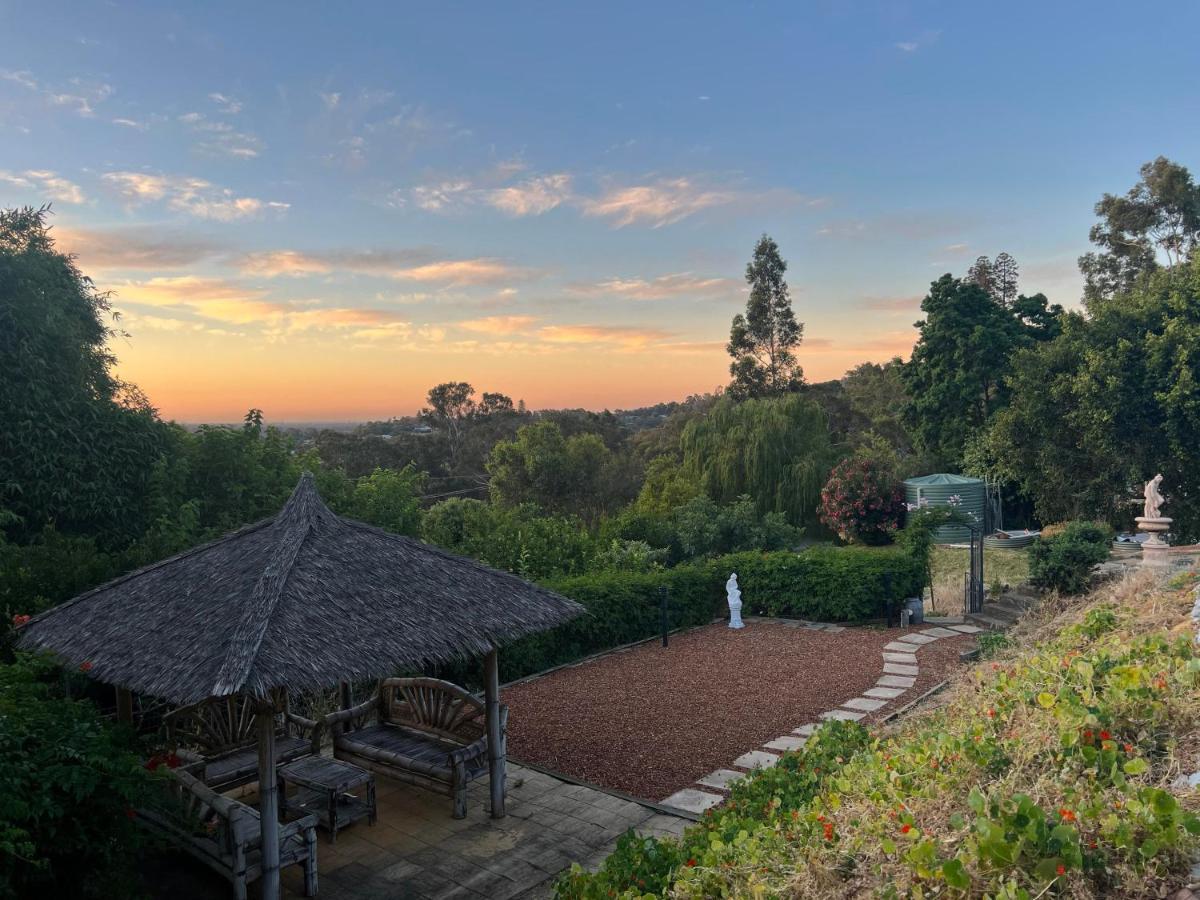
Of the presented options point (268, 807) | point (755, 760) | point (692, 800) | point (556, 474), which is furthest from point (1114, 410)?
point (268, 807)

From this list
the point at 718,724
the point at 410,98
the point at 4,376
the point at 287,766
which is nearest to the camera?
the point at 287,766

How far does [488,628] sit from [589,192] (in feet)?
45.2

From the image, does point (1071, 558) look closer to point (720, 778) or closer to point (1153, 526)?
point (1153, 526)

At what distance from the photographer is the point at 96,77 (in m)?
10.9

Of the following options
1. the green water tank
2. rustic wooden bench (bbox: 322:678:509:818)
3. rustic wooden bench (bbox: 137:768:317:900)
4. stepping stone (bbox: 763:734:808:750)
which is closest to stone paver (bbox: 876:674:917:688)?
stepping stone (bbox: 763:734:808:750)

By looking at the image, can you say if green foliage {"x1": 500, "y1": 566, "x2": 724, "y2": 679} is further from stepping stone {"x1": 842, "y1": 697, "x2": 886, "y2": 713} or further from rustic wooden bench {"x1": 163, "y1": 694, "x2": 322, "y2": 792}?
rustic wooden bench {"x1": 163, "y1": 694, "x2": 322, "y2": 792}

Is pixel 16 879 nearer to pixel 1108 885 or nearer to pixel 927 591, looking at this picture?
pixel 1108 885

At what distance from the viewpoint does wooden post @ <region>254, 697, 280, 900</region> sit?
4812 mm

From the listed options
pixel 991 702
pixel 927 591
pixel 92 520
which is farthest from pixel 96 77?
pixel 927 591

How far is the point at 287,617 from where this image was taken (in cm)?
487

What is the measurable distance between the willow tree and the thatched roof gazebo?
19.0 m

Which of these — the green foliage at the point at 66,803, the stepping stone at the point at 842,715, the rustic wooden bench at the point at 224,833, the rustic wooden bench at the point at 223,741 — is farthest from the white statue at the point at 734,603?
the green foliage at the point at 66,803

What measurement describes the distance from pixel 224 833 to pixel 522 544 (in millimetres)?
9801

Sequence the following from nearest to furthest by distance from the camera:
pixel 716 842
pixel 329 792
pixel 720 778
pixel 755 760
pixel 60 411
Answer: pixel 716 842, pixel 329 792, pixel 720 778, pixel 755 760, pixel 60 411
